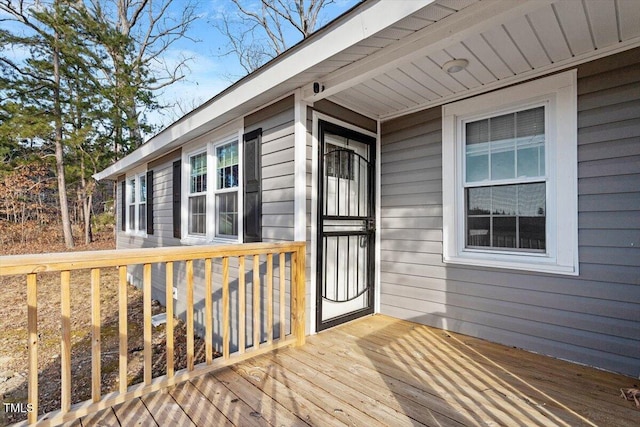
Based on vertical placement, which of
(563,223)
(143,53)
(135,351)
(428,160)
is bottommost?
(135,351)

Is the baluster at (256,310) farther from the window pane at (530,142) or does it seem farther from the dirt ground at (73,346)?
Answer: the window pane at (530,142)

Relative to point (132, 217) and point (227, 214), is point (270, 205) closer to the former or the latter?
point (227, 214)

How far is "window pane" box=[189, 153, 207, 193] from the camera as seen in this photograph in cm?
464

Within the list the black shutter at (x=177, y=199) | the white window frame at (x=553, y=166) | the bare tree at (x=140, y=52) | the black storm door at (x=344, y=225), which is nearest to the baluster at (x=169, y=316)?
the black storm door at (x=344, y=225)

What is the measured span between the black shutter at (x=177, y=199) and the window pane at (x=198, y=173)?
33 cm

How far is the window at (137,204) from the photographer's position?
7051mm

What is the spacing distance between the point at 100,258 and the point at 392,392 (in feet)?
6.27

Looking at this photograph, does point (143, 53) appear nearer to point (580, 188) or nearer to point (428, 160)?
point (428, 160)

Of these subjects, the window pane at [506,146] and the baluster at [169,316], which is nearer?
the baluster at [169,316]

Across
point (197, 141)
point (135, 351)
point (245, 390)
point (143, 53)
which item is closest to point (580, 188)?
point (245, 390)

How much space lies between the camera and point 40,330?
15.6 ft

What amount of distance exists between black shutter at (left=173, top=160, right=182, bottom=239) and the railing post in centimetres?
318

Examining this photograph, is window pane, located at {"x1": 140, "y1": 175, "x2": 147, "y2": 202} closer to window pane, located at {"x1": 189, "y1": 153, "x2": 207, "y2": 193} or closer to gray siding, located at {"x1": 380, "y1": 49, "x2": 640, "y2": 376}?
window pane, located at {"x1": 189, "y1": 153, "x2": 207, "y2": 193}

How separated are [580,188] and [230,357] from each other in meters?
2.94
